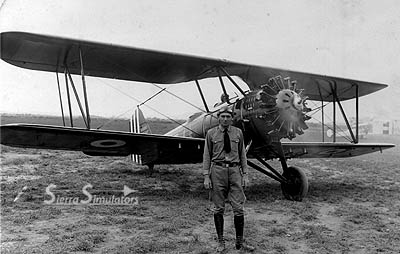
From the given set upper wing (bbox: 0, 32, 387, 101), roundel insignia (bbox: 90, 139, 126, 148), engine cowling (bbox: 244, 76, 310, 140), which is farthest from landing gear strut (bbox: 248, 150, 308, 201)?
roundel insignia (bbox: 90, 139, 126, 148)

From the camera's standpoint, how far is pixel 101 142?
6414 millimetres

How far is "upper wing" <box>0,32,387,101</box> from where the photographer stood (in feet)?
19.0

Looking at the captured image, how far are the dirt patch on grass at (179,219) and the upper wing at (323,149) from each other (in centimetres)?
89

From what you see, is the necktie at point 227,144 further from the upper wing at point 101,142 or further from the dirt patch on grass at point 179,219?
the upper wing at point 101,142

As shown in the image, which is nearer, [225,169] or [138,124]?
[225,169]

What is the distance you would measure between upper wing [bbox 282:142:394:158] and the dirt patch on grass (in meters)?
0.89

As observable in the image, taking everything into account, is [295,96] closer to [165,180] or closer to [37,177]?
[165,180]

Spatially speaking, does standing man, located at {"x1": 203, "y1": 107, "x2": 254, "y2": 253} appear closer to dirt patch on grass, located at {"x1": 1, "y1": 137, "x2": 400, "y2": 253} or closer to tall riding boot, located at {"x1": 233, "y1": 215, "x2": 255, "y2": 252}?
tall riding boot, located at {"x1": 233, "y1": 215, "x2": 255, "y2": 252}

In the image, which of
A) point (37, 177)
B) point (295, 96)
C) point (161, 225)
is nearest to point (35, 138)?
point (161, 225)

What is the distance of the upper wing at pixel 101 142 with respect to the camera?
216 inches

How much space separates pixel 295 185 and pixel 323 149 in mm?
2286

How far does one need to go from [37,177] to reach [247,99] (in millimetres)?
5426

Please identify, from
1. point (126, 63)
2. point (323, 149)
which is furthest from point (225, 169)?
point (323, 149)

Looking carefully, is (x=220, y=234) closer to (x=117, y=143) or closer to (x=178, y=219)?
(x=178, y=219)
